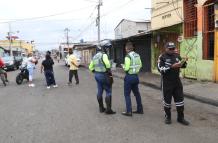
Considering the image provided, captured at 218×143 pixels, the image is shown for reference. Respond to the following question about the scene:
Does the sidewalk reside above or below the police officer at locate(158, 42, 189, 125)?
below

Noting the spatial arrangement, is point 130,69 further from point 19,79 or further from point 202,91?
point 19,79

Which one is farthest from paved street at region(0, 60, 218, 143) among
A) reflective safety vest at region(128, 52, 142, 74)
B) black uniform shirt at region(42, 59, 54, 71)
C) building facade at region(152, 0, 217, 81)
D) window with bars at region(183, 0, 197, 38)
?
window with bars at region(183, 0, 197, 38)

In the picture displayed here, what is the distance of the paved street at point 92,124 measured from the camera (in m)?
7.59

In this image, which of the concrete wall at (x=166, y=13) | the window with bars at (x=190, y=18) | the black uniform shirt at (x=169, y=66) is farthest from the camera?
the concrete wall at (x=166, y=13)

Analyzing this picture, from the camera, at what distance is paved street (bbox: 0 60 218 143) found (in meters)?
7.59

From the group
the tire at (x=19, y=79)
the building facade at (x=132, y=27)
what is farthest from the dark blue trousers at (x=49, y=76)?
the building facade at (x=132, y=27)

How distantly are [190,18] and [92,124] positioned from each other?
40.1ft

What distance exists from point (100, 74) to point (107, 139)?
3.18 meters

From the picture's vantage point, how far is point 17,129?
28.2 feet

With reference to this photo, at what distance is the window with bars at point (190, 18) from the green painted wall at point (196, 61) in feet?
1.23

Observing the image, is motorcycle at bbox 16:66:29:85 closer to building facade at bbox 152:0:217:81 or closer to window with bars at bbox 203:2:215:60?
building facade at bbox 152:0:217:81

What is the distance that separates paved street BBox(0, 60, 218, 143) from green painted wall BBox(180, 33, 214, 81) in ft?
16.1

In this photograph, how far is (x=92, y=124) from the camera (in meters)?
8.97

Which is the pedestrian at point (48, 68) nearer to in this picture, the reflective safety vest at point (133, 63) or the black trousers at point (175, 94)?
the reflective safety vest at point (133, 63)
